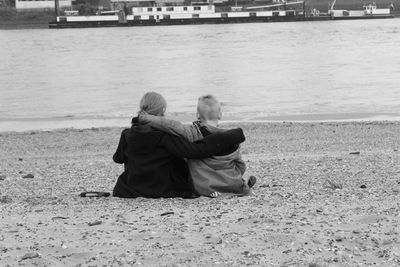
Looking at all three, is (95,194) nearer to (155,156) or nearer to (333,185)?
(155,156)

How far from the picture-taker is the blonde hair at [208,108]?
232 inches

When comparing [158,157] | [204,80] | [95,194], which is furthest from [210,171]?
[204,80]

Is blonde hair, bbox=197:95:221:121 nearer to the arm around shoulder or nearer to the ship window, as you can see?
the arm around shoulder

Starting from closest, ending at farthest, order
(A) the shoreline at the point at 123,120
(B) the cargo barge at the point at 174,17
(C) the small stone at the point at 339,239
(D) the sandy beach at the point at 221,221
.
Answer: (D) the sandy beach at the point at 221,221 → (C) the small stone at the point at 339,239 → (A) the shoreline at the point at 123,120 → (B) the cargo barge at the point at 174,17

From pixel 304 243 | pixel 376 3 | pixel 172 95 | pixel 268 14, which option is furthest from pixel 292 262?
pixel 376 3

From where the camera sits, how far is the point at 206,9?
8844 centimetres

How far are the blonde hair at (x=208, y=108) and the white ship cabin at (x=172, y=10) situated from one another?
81842 mm

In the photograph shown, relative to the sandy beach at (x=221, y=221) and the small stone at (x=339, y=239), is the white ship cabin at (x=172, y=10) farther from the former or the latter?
the small stone at (x=339, y=239)

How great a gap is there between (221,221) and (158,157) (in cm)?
106

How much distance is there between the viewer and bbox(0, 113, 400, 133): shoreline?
1570 centimetres

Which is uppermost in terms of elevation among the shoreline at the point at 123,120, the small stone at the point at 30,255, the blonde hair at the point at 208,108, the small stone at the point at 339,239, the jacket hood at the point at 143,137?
the blonde hair at the point at 208,108

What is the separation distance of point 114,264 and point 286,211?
53.6 inches

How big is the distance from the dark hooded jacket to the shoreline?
9.38m

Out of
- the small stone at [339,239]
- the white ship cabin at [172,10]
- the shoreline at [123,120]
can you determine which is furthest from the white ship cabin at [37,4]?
the small stone at [339,239]
